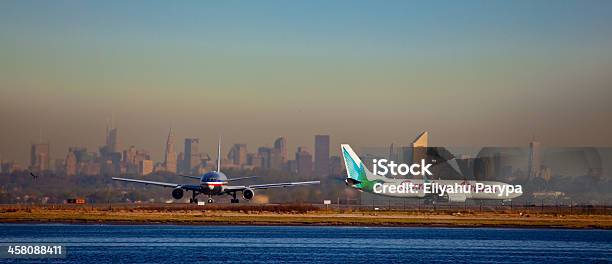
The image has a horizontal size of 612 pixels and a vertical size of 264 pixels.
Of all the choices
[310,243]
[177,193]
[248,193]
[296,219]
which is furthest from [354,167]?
[310,243]

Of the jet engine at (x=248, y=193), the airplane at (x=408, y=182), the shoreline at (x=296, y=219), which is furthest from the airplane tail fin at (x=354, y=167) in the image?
the shoreline at (x=296, y=219)

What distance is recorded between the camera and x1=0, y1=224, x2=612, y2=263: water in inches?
2542

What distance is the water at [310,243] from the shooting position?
212 ft

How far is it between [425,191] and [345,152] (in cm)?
1289

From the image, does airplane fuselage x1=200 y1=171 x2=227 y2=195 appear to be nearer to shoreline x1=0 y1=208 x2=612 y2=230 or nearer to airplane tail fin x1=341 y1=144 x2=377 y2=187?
shoreline x1=0 y1=208 x2=612 y2=230

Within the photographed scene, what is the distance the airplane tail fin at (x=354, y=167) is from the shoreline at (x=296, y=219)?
111 feet

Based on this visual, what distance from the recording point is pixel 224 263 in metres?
59.6

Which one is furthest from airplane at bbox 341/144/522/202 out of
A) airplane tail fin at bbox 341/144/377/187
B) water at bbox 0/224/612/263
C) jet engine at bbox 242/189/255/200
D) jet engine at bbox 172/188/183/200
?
water at bbox 0/224/612/263

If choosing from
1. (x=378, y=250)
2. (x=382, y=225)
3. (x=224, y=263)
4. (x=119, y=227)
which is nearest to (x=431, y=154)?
(x=382, y=225)

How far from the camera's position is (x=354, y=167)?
478ft

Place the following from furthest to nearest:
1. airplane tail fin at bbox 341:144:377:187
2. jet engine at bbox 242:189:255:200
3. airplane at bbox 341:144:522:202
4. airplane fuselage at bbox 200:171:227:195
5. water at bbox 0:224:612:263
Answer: airplane tail fin at bbox 341:144:377:187 < airplane at bbox 341:144:522:202 < jet engine at bbox 242:189:255:200 < airplane fuselage at bbox 200:171:227:195 < water at bbox 0:224:612:263

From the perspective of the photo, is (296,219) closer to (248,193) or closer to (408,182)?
(248,193)

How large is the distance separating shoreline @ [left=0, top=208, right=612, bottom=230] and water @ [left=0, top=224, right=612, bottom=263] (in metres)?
2.00

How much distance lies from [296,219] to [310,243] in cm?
Answer: 2391
